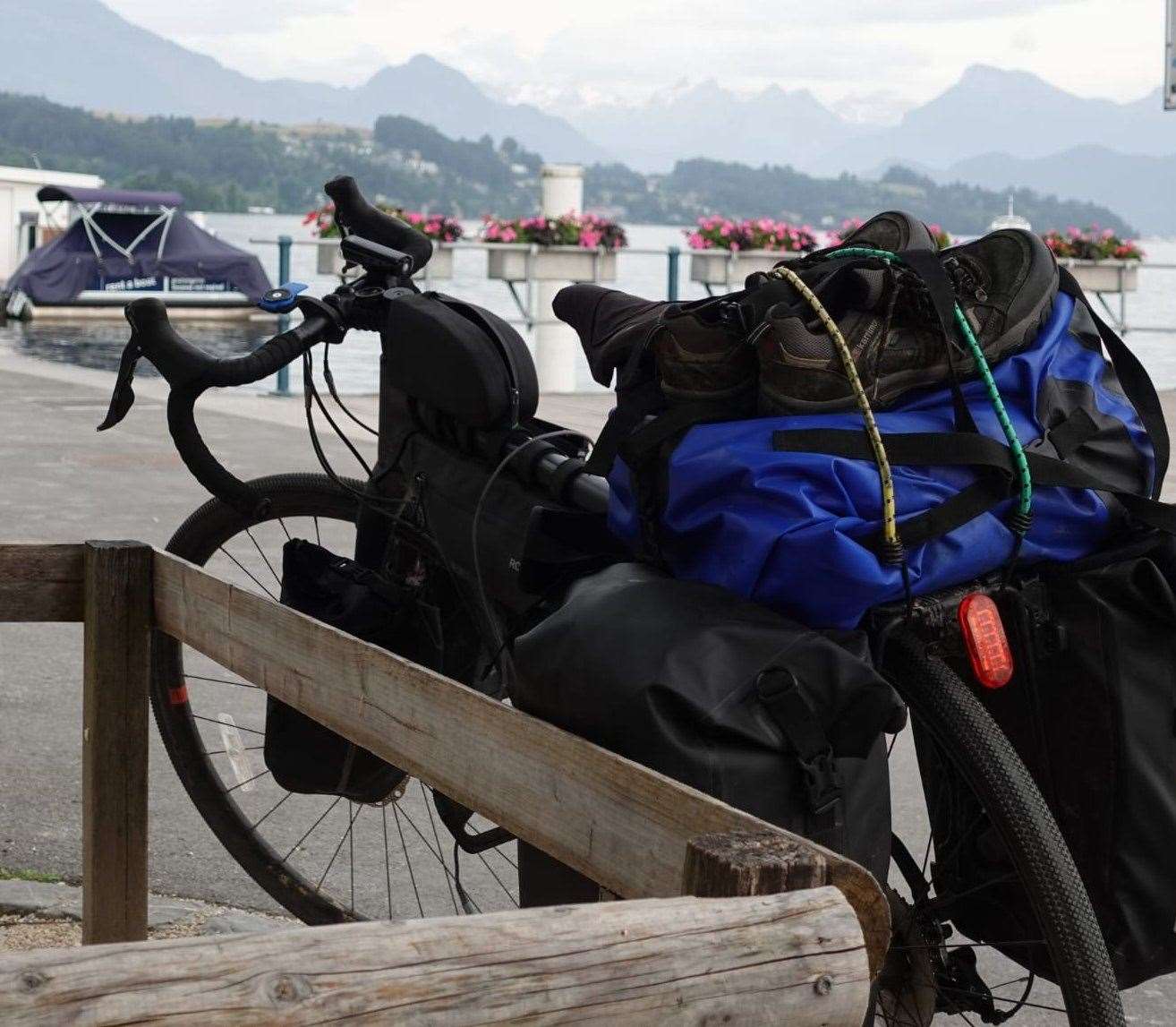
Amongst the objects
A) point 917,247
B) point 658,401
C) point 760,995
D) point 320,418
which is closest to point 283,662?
point 658,401

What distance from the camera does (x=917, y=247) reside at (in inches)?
96.2

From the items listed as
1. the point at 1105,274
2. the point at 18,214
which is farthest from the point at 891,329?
the point at 18,214

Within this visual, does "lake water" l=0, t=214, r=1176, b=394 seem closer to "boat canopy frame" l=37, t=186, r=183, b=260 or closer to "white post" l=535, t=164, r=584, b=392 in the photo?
"white post" l=535, t=164, r=584, b=392

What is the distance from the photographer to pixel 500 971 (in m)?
1.33

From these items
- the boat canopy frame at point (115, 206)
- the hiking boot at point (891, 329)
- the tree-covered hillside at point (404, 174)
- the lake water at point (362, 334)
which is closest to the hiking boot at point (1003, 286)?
the hiking boot at point (891, 329)

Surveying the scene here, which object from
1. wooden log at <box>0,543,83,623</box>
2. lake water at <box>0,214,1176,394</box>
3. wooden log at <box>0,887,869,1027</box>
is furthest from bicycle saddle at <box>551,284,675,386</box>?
lake water at <box>0,214,1176,394</box>

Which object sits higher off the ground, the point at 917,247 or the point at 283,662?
the point at 917,247

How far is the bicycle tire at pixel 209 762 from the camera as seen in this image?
11.5ft

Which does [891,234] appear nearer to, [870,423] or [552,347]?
[870,423]

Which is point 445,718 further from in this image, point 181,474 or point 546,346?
point 546,346

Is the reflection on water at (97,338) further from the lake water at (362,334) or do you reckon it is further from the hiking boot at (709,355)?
the hiking boot at (709,355)

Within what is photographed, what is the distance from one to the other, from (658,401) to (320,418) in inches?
408

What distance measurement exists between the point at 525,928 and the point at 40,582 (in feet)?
5.92

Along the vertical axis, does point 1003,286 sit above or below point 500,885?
above
